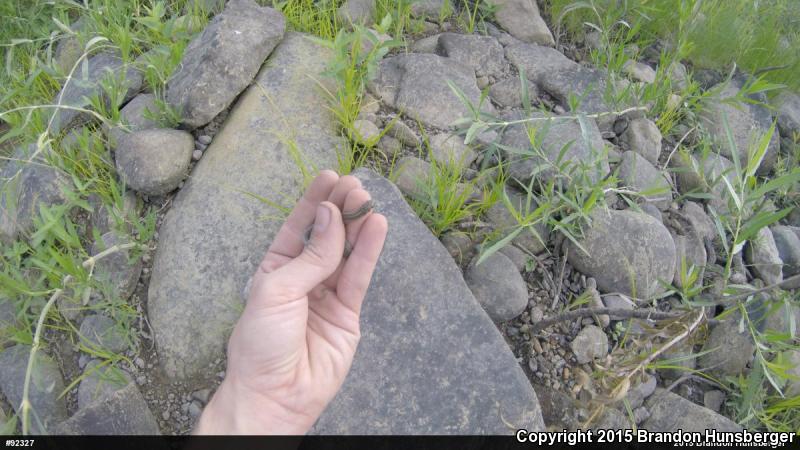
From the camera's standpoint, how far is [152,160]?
8.58 feet

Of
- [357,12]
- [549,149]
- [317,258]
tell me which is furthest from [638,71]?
[317,258]

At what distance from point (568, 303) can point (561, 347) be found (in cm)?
22

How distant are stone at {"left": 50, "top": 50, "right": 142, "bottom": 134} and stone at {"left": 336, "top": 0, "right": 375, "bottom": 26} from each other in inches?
45.4

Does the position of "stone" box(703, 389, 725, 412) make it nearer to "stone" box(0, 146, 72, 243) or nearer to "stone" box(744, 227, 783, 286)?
"stone" box(744, 227, 783, 286)

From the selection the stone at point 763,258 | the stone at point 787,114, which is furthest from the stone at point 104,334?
the stone at point 787,114

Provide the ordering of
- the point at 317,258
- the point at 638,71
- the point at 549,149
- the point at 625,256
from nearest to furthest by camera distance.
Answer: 1. the point at 317,258
2. the point at 625,256
3. the point at 549,149
4. the point at 638,71

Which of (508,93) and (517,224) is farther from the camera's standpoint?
(508,93)

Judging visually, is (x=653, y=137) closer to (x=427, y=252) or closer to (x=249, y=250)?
(x=427, y=252)

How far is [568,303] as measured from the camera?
8.41ft

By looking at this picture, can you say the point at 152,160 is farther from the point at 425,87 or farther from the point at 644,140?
the point at 644,140

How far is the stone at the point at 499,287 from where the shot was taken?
8.11ft

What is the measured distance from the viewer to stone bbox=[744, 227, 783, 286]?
282 centimetres

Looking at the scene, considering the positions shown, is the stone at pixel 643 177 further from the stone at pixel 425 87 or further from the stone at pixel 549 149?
the stone at pixel 425 87

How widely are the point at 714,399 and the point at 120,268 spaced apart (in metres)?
2.67
